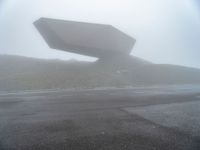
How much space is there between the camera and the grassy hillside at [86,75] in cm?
2778

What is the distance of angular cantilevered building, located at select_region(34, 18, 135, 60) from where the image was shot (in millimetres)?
36125

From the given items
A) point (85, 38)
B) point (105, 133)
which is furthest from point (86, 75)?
point (105, 133)

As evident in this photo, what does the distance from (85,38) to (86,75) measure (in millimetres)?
8933

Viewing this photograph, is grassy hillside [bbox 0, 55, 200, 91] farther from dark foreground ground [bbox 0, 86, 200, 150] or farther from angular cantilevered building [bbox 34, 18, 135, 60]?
A: dark foreground ground [bbox 0, 86, 200, 150]

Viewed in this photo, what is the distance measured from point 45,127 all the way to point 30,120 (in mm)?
1205

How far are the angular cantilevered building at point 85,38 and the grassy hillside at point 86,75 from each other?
8.57 ft

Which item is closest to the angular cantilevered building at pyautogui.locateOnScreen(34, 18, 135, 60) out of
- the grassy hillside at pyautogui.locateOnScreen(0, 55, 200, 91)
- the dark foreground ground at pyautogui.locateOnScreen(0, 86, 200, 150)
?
the grassy hillside at pyautogui.locateOnScreen(0, 55, 200, 91)

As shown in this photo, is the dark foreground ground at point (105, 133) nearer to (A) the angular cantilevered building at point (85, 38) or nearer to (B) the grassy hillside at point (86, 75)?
(B) the grassy hillside at point (86, 75)

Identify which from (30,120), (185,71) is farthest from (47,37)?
(30,120)

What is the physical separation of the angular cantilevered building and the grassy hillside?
8.57 feet

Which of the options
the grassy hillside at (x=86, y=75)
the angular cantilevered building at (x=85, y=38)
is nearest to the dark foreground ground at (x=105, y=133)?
the grassy hillside at (x=86, y=75)

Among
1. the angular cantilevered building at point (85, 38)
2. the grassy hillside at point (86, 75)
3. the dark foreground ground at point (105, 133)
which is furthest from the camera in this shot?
the angular cantilevered building at point (85, 38)

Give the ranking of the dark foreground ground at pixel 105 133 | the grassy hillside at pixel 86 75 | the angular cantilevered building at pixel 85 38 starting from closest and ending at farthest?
the dark foreground ground at pixel 105 133 < the grassy hillside at pixel 86 75 < the angular cantilevered building at pixel 85 38

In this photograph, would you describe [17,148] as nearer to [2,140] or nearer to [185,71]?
[2,140]
